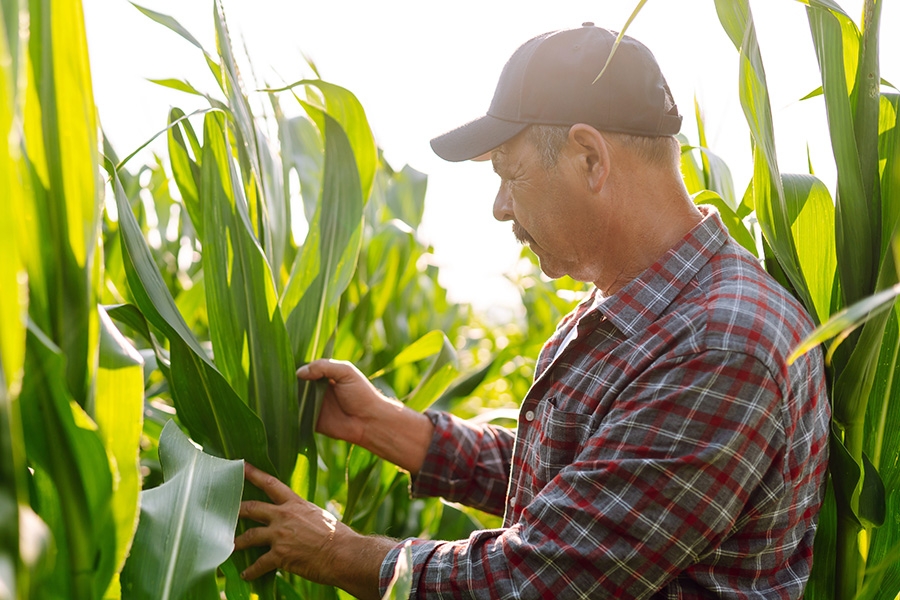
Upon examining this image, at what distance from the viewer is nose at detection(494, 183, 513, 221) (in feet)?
3.54

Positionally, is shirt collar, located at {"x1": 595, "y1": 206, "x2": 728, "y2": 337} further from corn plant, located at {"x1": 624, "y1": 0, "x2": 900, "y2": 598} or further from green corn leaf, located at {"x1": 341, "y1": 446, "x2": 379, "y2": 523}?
green corn leaf, located at {"x1": 341, "y1": 446, "x2": 379, "y2": 523}

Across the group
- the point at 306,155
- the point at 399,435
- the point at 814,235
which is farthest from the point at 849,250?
the point at 306,155

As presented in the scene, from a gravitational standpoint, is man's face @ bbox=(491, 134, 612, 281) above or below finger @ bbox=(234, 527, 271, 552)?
above

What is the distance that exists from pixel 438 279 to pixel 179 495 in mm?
1566

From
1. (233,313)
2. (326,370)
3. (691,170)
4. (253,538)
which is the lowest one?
(253,538)

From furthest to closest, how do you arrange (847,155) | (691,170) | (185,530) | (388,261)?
(388,261)
(691,170)
(847,155)
(185,530)

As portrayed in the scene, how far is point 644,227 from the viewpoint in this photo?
1.01 meters

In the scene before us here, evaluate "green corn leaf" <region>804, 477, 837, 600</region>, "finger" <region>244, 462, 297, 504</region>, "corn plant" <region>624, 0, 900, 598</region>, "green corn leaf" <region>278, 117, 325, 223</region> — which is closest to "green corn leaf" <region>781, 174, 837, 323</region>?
"corn plant" <region>624, 0, 900, 598</region>

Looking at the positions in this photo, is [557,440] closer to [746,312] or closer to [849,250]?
[746,312]

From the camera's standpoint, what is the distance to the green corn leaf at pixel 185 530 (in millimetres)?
586

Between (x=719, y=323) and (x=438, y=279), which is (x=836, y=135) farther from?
(x=438, y=279)

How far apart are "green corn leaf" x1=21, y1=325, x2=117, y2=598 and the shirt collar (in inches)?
24.5

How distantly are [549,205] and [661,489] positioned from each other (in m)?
0.38

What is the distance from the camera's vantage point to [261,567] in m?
0.89
